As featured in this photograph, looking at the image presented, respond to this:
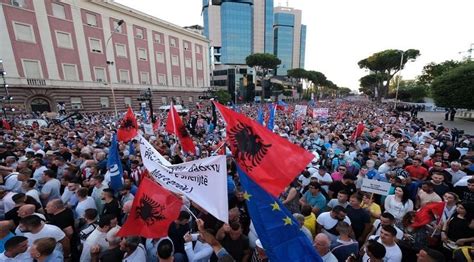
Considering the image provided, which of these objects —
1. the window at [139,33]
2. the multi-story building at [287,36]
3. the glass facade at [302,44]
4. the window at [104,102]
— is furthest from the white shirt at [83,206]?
the glass facade at [302,44]

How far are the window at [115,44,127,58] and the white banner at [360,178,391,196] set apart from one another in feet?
121

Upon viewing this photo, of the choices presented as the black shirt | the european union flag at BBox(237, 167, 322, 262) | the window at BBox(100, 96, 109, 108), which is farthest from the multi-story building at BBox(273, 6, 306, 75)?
the european union flag at BBox(237, 167, 322, 262)

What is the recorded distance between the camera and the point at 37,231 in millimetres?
3195

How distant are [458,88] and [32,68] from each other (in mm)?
42872

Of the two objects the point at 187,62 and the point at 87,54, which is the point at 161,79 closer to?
the point at 187,62

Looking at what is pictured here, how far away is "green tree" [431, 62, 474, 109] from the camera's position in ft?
74.7

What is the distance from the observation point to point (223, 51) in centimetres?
8056

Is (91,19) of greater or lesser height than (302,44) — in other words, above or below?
below

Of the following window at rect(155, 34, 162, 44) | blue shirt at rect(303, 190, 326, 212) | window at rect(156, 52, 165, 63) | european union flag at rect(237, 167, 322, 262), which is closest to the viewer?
european union flag at rect(237, 167, 322, 262)

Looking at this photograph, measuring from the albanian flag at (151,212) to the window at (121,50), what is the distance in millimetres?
36095

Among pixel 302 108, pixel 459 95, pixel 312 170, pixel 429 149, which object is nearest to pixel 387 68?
pixel 459 95

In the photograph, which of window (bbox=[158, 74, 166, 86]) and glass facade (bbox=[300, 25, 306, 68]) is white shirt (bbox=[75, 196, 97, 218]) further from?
glass facade (bbox=[300, 25, 306, 68])

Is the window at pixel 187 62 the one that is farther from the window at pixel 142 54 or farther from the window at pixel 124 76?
the window at pixel 124 76

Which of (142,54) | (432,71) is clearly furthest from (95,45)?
(432,71)
